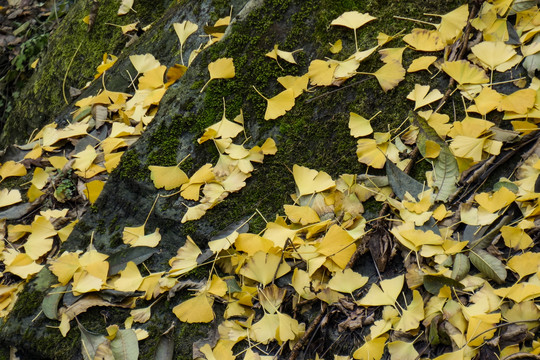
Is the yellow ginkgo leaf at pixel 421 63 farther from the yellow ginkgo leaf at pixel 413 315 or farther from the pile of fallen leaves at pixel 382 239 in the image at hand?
the yellow ginkgo leaf at pixel 413 315

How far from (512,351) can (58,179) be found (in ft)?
6.39

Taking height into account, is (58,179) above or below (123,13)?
below

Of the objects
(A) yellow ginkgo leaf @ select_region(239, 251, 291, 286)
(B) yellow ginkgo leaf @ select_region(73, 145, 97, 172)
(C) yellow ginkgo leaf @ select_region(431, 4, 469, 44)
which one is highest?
(C) yellow ginkgo leaf @ select_region(431, 4, 469, 44)

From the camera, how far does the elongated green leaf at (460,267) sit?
148 cm

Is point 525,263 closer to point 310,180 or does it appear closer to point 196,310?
point 310,180

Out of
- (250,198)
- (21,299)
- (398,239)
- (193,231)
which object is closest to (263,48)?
(250,198)

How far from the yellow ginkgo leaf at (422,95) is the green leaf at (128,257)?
1089 mm

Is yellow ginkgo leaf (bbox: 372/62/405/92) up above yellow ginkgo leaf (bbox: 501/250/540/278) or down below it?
above

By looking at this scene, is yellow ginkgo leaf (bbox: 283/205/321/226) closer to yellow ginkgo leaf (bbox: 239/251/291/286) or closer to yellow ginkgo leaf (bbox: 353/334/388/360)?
yellow ginkgo leaf (bbox: 239/251/291/286)

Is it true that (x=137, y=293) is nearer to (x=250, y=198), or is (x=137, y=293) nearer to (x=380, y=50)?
(x=250, y=198)

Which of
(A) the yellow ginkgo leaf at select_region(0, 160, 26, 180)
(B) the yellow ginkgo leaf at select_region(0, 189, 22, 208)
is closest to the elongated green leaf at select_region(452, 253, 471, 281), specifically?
(B) the yellow ginkgo leaf at select_region(0, 189, 22, 208)

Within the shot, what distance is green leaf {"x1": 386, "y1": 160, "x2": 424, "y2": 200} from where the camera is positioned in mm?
1708

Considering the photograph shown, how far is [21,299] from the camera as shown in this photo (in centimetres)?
206

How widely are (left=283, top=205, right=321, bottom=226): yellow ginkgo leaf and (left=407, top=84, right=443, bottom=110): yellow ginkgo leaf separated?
523 millimetres
